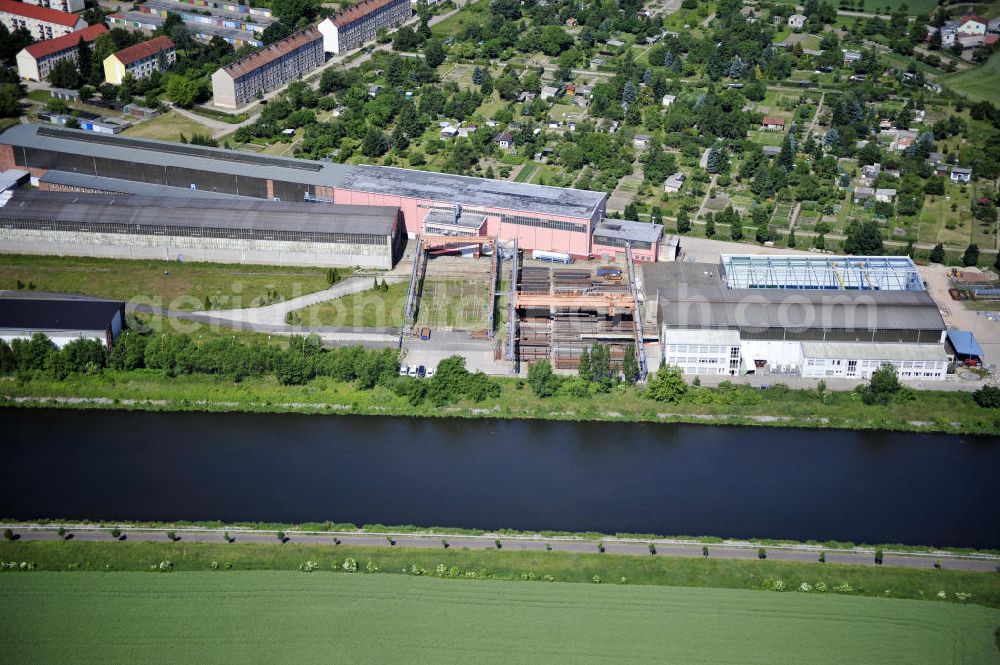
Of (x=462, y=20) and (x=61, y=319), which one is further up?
A: (x=462, y=20)

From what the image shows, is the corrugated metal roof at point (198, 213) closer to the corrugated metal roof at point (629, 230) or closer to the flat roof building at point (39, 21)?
the corrugated metal roof at point (629, 230)

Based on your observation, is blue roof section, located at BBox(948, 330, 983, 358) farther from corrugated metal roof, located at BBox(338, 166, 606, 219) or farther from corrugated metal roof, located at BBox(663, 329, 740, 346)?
corrugated metal roof, located at BBox(338, 166, 606, 219)

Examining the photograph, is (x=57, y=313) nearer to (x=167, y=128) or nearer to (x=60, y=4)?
(x=167, y=128)

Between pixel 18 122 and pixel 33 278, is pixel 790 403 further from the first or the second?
pixel 18 122

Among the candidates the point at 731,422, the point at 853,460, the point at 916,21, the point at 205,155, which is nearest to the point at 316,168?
the point at 205,155

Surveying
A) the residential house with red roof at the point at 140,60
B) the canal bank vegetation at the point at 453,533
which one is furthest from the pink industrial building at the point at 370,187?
the canal bank vegetation at the point at 453,533

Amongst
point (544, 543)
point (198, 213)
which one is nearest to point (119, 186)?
point (198, 213)
